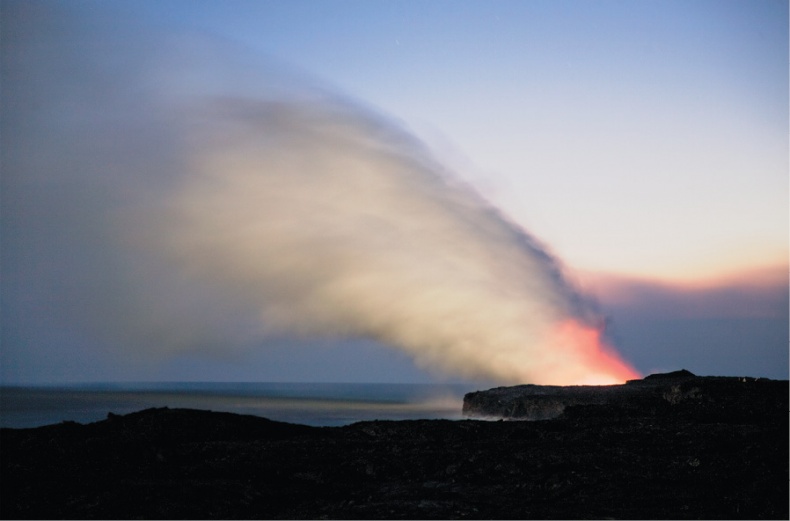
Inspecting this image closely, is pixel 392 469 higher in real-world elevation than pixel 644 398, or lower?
lower

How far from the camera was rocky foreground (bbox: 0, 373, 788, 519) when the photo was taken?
2019 cm

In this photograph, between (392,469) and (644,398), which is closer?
(392,469)

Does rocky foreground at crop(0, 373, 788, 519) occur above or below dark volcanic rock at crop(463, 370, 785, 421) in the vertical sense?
below

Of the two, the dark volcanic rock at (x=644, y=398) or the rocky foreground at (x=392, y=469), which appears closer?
the rocky foreground at (x=392, y=469)

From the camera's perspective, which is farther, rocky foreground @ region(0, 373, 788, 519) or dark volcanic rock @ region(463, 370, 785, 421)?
dark volcanic rock @ region(463, 370, 785, 421)

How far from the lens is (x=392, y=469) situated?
84.2 ft

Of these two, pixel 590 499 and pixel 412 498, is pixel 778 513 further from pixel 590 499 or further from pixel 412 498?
pixel 412 498

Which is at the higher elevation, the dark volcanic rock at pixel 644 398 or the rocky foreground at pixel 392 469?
the dark volcanic rock at pixel 644 398

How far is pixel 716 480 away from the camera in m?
23.5

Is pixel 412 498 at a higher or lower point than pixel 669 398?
lower

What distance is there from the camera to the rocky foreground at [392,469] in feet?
66.2

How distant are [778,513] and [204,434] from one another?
71.1 feet

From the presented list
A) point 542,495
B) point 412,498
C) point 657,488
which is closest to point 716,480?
point 657,488

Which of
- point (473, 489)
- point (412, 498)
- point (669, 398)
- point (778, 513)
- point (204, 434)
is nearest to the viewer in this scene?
point (778, 513)
